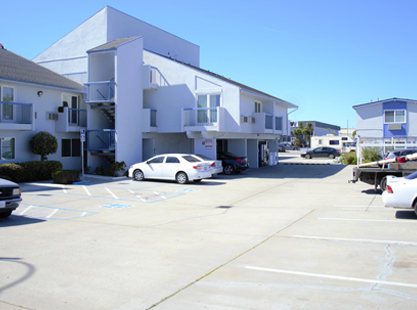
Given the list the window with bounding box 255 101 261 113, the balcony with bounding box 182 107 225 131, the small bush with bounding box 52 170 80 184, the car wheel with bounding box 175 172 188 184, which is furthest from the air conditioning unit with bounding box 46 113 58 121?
the window with bounding box 255 101 261 113

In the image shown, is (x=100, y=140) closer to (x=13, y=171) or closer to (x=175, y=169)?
(x=13, y=171)

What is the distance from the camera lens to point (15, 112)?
20297 millimetres

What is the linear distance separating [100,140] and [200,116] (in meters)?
6.36

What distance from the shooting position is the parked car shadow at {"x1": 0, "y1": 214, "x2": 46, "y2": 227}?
10.2 m

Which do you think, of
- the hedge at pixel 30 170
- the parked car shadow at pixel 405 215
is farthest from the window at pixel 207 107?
the parked car shadow at pixel 405 215

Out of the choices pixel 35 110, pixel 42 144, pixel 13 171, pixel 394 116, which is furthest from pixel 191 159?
pixel 394 116

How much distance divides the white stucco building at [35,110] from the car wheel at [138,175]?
5.38 meters

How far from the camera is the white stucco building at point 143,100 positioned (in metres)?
23.3

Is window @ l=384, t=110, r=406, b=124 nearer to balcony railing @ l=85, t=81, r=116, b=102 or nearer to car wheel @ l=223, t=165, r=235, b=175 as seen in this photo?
car wheel @ l=223, t=165, r=235, b=175

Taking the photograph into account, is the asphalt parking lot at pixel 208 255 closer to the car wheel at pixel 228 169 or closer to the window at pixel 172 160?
the window at pixel 172 160

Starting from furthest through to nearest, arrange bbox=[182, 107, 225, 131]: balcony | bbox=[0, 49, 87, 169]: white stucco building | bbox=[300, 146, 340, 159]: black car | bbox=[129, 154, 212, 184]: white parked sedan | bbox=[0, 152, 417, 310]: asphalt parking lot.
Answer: bbox=[300, 146, 340, 159]: black car, bbox=[182, 107, 225, 131]: balcony, bbox=[0, 49, 87, 169]: white stucco building, bbox=[129, 154, 212, 184]: white parked sedan, bbox=[0, 152, 417, 310]: asphalt parking lot

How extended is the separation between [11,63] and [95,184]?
9975mm

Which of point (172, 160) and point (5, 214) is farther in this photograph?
point (172, 160)

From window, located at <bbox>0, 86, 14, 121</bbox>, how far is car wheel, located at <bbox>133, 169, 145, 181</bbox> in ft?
22.8
